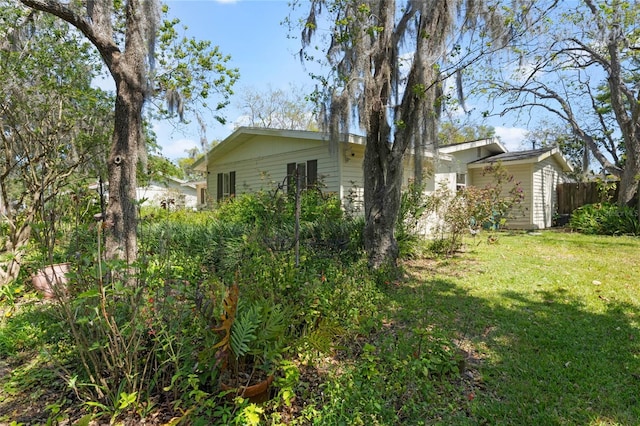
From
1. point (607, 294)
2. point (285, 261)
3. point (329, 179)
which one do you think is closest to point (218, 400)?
point (285, 261)

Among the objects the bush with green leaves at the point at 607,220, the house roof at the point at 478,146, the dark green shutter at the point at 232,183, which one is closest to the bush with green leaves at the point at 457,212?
the house roof at the point at 478,146

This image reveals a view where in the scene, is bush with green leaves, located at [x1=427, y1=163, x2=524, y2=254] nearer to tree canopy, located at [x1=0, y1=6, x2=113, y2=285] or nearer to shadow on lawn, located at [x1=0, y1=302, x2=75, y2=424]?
shadow on lawn, located at [x1=0, y1=302, x2=75, y2=424]

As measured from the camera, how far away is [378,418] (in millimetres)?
2279

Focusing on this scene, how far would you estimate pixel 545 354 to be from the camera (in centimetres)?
316

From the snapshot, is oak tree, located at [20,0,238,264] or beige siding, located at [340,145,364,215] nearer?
oak tree, located at [20,0,238,264]

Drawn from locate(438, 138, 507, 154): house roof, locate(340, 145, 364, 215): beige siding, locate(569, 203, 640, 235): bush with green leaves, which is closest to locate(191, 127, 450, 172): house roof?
locate(340, 145, 364, 215): beige siding

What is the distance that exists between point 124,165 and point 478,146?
41.8 feet

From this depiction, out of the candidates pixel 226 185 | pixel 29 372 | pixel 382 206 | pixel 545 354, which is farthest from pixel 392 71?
pixel 226 185

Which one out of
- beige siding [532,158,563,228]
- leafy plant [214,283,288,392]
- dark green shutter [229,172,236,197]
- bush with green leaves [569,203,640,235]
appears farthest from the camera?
dark green shutter [229,172,236,197]

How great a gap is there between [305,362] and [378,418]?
865 mm

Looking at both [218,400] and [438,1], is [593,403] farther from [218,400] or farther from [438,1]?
[438,1]

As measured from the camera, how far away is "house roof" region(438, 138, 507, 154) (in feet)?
41.3

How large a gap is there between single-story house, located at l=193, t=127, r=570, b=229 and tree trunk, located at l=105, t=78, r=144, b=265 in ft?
16.3

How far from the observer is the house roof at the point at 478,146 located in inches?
495
